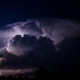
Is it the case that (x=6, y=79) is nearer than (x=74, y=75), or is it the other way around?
(x=74, y=75)

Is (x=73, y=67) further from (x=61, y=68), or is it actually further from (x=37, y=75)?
(x=37, y=75)

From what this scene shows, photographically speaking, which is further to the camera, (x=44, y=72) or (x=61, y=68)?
(x=61, y=68)

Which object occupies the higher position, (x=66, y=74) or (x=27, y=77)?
(x=27, y=77)

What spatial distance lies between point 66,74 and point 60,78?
450 cm

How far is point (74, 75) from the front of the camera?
11012 centimetres

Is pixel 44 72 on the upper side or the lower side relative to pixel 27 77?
lower

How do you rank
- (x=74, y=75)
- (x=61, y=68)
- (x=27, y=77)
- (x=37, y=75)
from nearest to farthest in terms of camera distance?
(x=37, y=75), (x=74, y=75), (x=61, y=68), (x=27, y=77)

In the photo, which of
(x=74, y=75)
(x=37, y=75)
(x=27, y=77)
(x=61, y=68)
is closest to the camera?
(x=37, y=75)

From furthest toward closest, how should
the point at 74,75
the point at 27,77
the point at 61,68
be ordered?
1. the point at 27,77
2. the point at 61,68
3. the point at 74,75

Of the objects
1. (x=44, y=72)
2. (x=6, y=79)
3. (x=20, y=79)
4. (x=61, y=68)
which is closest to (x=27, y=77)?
(x=20, y=79)

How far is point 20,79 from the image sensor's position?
130 m

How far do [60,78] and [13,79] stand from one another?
3437cm

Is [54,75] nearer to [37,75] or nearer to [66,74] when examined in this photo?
[66,74]

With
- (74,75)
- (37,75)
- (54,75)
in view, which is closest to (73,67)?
(74,75)
